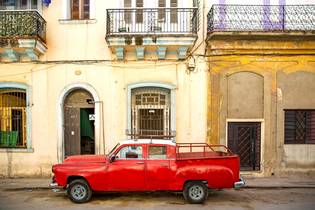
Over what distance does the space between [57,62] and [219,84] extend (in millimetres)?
6140

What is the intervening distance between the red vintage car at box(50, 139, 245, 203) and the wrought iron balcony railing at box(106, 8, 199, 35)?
4.70 metres

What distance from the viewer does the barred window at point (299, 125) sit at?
36.0ft

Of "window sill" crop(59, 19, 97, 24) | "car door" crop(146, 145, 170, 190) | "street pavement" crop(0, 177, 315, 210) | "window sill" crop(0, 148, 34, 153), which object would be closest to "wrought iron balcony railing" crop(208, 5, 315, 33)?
"window sill" crop(59, 19, 97, 24)

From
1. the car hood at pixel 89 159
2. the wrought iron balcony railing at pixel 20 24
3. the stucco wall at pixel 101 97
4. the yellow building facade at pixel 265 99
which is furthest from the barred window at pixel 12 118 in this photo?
the yellow building facade at pixel 265 99

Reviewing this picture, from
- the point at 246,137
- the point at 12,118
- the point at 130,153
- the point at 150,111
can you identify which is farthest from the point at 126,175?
the point at 12,118

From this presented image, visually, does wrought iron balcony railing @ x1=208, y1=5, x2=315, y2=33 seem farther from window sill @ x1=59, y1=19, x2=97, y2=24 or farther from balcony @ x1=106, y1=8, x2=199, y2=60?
window sill @ x1=59, y1=19, x2=97, y2=24

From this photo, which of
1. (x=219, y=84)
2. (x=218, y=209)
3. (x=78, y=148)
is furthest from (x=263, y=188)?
(x=78, y=148)

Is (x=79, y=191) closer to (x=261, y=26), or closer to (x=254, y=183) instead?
(x=254, y=183)

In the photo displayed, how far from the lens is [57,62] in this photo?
10.9 meters

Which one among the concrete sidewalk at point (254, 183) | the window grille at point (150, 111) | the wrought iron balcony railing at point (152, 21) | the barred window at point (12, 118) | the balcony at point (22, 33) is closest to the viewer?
the concrete sidewalk at point (254, 183)

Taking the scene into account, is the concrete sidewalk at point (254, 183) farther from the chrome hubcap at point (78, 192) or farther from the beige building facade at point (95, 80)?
the chrome hubcap at point (78, 192)

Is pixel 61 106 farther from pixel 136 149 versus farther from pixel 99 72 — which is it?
pixel 136 149

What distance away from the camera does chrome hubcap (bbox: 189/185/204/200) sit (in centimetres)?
789

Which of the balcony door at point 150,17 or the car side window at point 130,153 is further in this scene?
the balcony door at point 150,17
